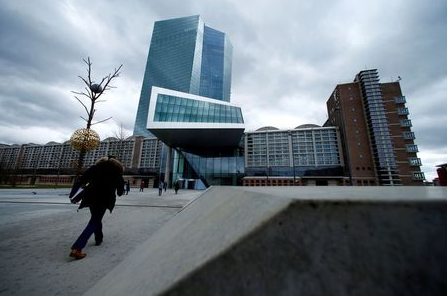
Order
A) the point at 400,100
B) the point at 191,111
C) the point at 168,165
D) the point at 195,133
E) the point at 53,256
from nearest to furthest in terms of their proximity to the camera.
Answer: the point at 53,256, the point at 191,111, the point at 195,133, the point at 168,165, the point at 400,100

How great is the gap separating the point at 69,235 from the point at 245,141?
4910cm

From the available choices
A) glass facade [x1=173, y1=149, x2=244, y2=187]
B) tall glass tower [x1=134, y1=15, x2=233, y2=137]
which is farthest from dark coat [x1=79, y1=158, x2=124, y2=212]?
tall glass tower [x1=134, y1=15, x2=233, y2=137]

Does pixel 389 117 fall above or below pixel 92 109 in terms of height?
above

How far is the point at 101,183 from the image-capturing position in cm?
291

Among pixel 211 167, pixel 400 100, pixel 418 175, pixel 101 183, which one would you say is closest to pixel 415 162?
pixel 418 175

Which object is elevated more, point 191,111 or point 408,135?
point 408,135

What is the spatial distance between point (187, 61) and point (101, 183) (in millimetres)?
82638

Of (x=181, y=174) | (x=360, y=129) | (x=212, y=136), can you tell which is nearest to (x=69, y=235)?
(x=212, y=136)

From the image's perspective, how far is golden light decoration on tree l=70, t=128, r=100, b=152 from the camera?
9.05 meters

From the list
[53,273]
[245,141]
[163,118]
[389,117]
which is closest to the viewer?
[53,273]

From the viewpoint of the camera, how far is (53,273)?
1977 millimetres

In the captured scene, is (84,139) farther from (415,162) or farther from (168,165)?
(415,162)

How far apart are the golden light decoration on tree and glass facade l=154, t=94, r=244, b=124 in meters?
17.6

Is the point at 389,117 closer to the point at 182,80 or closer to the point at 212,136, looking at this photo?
the point at 212,136
